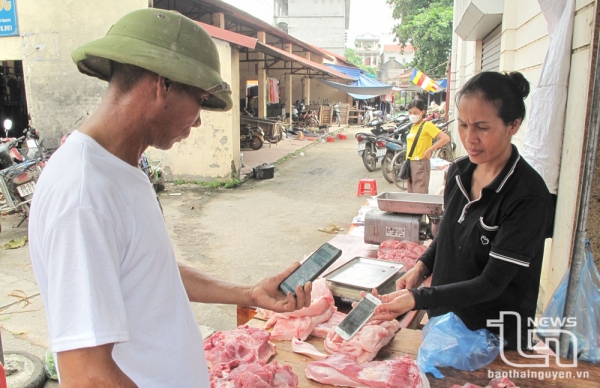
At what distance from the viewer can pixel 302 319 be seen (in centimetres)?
254

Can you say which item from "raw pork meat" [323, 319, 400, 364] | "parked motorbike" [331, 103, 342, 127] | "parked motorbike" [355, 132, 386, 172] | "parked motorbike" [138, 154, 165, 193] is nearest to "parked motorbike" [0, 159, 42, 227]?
"parked motorbike" [138, 154, 165, 193]

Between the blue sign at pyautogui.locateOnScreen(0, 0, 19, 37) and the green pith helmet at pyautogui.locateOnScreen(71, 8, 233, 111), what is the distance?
1175 cm

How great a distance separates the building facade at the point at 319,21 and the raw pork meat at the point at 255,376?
155ft

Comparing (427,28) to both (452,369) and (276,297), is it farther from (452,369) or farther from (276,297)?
(276,297)

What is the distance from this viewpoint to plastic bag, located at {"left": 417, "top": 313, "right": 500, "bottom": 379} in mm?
2100

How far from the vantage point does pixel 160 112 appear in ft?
3.91

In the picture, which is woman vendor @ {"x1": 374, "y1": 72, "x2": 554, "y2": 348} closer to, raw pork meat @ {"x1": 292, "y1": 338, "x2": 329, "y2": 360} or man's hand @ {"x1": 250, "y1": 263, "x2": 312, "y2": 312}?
man's hand @ {"x1": 250, "y1": 263, "x2": 312, "y2": 312}

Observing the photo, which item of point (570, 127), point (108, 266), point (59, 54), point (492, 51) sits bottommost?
point (108, 266)

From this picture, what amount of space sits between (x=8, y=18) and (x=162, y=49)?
12.2 m

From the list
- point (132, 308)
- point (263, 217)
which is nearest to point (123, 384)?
point (132, 308)

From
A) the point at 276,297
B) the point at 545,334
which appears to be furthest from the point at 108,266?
the point at 545,334

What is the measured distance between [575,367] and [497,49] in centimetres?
684

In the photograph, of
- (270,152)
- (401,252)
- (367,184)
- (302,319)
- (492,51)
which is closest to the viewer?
(302,319)

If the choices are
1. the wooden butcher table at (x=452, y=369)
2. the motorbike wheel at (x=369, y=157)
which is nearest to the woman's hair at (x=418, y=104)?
the motorbike wheel at (x=369, y=157)
